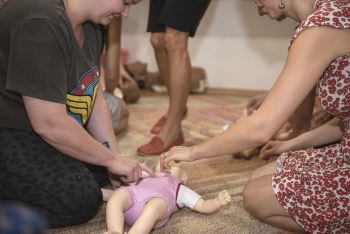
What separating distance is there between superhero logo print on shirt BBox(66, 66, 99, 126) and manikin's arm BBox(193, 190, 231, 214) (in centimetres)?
40

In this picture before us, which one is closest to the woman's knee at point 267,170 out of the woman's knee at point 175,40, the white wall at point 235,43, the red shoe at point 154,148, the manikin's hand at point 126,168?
the manikin's hand at point 126,168

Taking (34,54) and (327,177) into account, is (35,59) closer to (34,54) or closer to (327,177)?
(34,54)

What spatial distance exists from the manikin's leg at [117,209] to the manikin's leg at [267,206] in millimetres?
324

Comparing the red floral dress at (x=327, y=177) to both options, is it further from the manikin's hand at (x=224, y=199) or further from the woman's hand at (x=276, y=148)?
the woman's hand at (x=276, y=148)

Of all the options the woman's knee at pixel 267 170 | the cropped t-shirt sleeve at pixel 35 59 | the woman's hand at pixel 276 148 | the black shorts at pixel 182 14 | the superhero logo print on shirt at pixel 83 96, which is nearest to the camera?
the cropped t-shirt sleeve at pixel 35 59

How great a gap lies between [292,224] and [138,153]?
31.0 inches

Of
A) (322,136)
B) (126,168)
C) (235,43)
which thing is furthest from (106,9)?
(235,43)

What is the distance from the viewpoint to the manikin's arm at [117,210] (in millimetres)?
1053

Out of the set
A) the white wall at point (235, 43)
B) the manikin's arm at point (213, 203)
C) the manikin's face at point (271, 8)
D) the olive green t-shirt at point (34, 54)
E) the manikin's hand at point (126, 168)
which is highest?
the manikin's face at point (271, 8)

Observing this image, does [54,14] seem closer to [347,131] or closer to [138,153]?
[347,131]

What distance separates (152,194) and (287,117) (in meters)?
0.40

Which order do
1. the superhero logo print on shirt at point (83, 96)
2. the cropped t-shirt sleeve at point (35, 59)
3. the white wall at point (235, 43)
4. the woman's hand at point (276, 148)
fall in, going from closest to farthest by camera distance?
the cropped t-shirt sleeve at point (35, 59) < the superhero logo print on shirt at point (83, 96) < the woman's hand at point (276, 148) < the white wall at point (235, 43)

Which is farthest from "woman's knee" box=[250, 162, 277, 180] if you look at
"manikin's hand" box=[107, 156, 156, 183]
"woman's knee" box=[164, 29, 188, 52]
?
"woman's knee" box=[164, 29, 188, 52]

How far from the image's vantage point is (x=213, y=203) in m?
1.23
